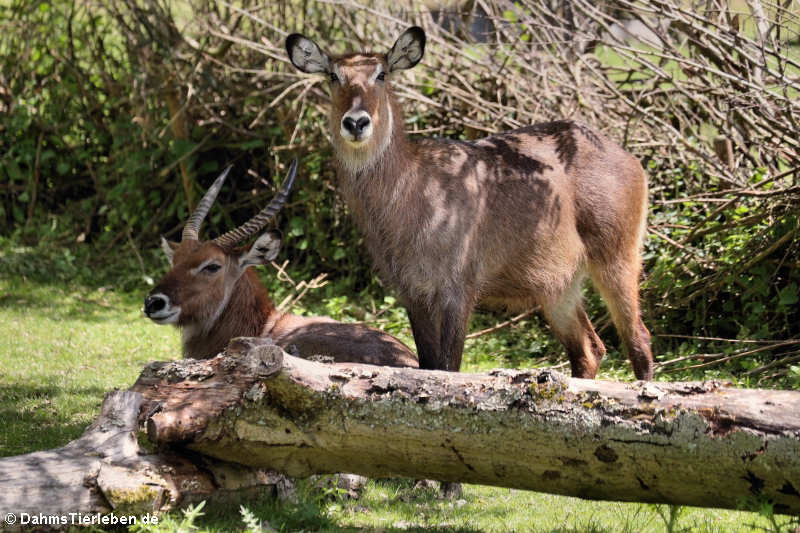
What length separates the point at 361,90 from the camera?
562 centimetres

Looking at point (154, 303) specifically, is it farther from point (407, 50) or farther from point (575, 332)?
point (575, 332)

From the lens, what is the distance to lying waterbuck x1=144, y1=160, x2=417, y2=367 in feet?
19.5

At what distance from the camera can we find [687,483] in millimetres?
3689

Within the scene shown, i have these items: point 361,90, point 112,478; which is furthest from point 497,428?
point 361,90

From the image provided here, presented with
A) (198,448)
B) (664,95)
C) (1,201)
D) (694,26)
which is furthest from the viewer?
(1,201)

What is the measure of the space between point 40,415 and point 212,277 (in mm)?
1327

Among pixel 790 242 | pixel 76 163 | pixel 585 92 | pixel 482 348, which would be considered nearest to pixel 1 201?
pixel 76 163

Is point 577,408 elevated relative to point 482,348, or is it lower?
elevated

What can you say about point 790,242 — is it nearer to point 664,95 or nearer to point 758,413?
point 664,95

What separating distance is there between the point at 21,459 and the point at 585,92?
5.92m

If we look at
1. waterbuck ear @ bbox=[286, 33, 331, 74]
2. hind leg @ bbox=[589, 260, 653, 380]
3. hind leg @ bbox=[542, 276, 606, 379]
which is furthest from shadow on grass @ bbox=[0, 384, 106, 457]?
hind leg @ bbox=[589, 260, 653, 380]

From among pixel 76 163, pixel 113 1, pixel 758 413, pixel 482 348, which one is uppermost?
pixel 113 1

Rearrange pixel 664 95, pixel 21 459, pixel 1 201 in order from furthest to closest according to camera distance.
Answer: pixel 1 201
pixel 664 95
pixel 21 459

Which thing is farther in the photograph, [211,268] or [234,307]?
[234,307]
